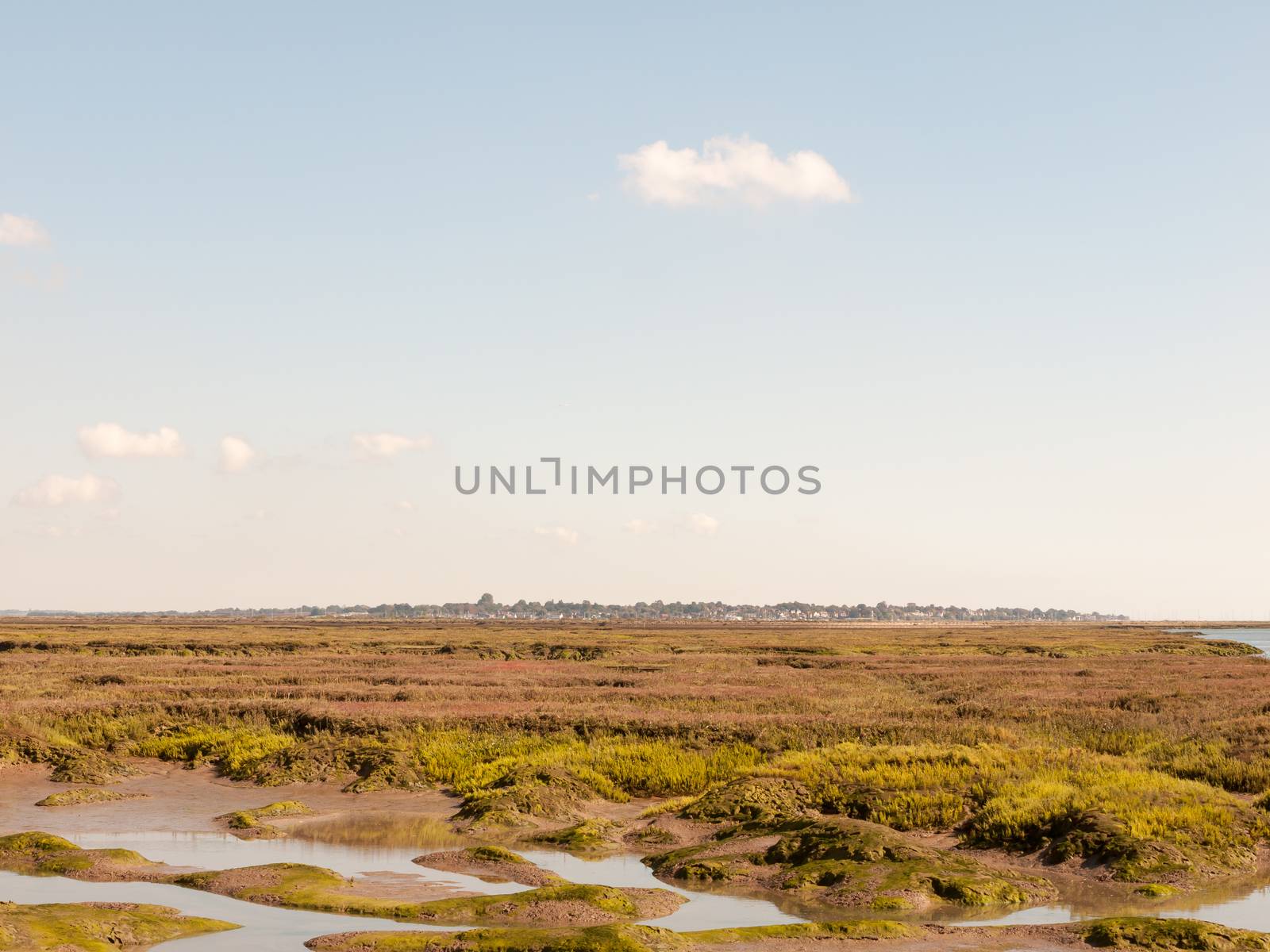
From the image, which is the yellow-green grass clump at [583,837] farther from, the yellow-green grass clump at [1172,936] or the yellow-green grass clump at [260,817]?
the yellow-green grass clump at [1172,936]

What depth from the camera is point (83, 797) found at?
25.8m

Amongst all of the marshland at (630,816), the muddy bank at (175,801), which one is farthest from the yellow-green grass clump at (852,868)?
the muddy bank at (175,801)

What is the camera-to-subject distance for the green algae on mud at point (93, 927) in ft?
43.3

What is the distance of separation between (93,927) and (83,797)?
13240 mm

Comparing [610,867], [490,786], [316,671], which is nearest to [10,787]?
[490,786]

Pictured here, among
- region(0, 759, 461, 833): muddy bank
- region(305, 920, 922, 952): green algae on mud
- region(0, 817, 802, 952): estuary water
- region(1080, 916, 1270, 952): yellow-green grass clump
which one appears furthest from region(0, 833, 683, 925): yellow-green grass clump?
region(1080, 916, 1270, 952): yellow-green grass clump

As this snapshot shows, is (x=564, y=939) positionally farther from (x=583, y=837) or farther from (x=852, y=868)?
(x=583, y=837)

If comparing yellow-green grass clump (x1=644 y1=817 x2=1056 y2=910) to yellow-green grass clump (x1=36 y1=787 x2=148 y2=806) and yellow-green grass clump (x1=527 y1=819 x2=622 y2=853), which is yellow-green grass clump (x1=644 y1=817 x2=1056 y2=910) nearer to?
yellow-green grass clump (x1=527 y1=819 x2=622 y2=853)

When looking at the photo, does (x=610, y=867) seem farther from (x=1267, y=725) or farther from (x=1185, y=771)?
(x=1267, y=725)

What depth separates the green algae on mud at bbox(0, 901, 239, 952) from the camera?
13.2 m

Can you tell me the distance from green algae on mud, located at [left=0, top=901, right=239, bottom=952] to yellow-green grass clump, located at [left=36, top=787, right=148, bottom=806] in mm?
11195

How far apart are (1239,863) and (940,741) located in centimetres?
1220

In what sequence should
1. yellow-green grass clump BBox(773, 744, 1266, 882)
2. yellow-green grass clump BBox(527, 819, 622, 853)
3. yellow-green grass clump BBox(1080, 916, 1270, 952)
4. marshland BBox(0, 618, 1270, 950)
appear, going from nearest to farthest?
yellow-green grass clump BBox(1080, 916, 1270, 952)
marshland BBox(0, 618, 1270, 950)
yellow-green grass clump BBox(773, 744, 1266, 882)
yellow-green grass clump BBox(527, 819, 622, 853)

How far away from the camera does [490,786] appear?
84.8 ft
